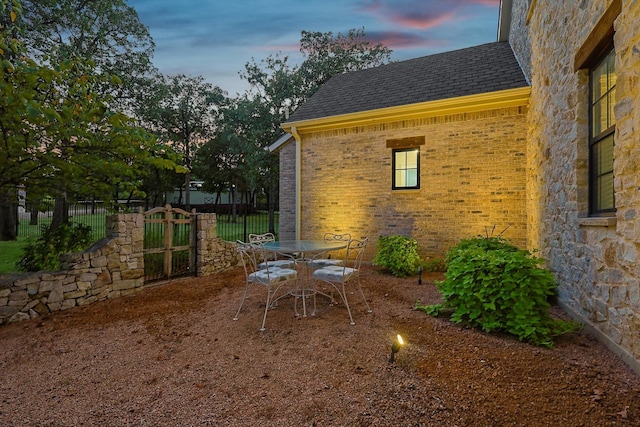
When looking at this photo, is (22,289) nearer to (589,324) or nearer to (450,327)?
(450,327)

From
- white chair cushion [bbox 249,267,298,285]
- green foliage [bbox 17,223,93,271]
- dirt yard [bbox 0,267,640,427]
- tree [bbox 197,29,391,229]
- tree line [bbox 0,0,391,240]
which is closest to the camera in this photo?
dirt yard [bbox 0,267,640,427]

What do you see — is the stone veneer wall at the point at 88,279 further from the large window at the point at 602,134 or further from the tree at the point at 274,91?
the tree at the point at 274,91

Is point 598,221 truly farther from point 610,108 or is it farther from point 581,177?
point 610,108

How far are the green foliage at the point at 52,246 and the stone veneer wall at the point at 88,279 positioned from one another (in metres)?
1.06

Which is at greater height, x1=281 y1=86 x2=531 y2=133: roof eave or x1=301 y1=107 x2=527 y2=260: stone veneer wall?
x1=281 y1=86 x2=531 y2=133: roof eave

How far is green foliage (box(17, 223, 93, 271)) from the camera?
18.6ft

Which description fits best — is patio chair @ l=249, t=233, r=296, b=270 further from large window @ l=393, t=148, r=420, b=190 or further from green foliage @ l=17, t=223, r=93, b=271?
large window @ l=393, t=148, r=420, b=190

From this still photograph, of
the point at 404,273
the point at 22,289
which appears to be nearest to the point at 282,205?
the point at 404,273

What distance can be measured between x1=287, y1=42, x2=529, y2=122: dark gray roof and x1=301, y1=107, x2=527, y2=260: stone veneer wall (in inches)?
21.2

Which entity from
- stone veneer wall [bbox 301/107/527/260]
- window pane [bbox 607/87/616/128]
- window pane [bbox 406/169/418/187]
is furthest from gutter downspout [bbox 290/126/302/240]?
window pane [bbox 607/87/616/128]

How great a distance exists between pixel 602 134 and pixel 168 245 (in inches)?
261

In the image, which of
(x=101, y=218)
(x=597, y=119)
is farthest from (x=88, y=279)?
(x=101, y=218)

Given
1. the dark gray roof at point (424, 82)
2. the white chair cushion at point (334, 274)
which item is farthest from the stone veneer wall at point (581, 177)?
the white chair cushion at point (334, 274)

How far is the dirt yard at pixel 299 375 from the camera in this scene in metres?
2.15
